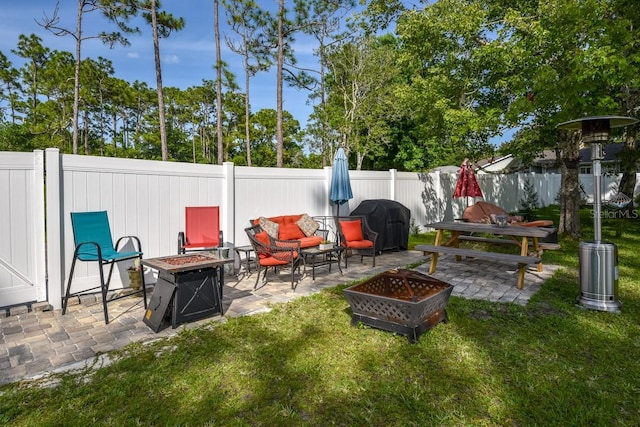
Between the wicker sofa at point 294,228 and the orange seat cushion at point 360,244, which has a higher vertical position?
the wicker sofa at point 294,228

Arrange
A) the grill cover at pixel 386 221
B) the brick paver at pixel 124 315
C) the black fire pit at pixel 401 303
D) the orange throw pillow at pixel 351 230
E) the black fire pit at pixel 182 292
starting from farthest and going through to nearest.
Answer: the grill cover at pixel 386 221
the orange throw pillow at pixel 351 230
the black fire pit at pixel 182 292
the black fire pit at pixel 401 303
the brick paver at pixel 124 315

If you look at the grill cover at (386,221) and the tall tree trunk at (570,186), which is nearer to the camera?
the grill cover at (386,221)

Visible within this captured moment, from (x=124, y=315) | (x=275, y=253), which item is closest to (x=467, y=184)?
(x=275, y=253)

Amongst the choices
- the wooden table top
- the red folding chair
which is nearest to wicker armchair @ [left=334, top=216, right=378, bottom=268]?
the wooden table top

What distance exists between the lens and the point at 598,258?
13.2 feet

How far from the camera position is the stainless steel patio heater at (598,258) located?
3988mm

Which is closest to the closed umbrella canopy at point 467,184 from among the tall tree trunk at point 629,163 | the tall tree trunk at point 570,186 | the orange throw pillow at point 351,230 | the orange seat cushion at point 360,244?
the tall tree trunk at point 570,186

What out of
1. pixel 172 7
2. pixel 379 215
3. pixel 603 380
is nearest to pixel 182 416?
pixel 603 380

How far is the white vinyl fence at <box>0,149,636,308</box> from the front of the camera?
410cm

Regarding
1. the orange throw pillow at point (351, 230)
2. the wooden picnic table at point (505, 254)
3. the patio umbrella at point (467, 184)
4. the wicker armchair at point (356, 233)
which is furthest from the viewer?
the patio umbrella at point (467, 184)

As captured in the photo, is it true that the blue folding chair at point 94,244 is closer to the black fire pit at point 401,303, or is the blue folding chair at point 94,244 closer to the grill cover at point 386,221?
the black fire pit at point 401,303

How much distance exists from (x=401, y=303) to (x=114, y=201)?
3879mm

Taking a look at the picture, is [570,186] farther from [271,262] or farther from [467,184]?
[271,262]

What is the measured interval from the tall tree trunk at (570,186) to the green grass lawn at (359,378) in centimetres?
562
